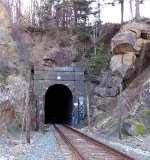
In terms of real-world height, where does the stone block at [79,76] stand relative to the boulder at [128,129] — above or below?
above

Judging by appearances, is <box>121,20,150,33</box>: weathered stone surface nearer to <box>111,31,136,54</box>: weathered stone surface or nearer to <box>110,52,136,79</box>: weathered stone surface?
<box>111,31,136,54</box>: weathered stone surface

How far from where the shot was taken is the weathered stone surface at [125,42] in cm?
2520

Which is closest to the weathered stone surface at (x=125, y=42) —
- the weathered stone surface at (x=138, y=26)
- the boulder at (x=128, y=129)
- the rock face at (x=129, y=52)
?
the rock face at (x=129, y=52)

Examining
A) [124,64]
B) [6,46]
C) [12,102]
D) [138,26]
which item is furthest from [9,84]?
[138,26]

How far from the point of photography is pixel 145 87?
862 inches

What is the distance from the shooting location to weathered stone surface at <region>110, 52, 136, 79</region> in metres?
25.4

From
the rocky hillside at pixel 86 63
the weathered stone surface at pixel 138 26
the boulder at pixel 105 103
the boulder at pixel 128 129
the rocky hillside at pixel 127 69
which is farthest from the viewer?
the boulder at pixel 105 103

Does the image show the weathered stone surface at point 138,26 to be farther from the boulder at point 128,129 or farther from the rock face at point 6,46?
the rock face at point 6,46

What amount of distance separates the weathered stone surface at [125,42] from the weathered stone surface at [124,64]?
0.39 metres

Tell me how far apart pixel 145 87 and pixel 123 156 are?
37.8 ft

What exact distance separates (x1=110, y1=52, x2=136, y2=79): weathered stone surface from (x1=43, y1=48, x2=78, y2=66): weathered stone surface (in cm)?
718

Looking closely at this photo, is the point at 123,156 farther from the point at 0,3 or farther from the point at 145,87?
the point at 0,3

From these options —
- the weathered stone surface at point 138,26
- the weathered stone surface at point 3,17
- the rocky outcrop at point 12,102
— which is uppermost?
the weathered stone surface at point 3,17

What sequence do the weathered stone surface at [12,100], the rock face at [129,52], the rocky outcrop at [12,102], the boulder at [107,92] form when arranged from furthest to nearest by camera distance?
the boulder at [107,92]
the rock face at [129,52]
the weathered stone surface at [12,100]
the rocky outcrop at [12,102]
